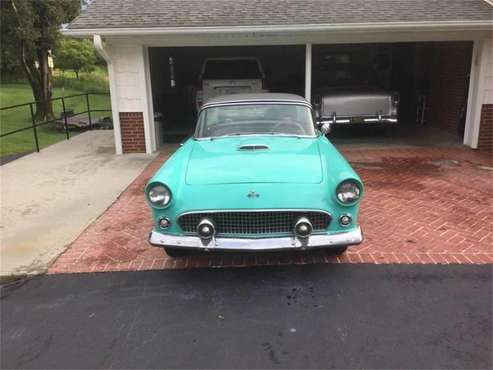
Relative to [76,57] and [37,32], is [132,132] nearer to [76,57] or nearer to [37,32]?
[37,32]

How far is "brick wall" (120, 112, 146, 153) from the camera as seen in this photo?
942cm

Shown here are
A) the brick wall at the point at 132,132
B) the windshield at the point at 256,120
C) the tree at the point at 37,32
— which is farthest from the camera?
the tree at the point at 37,32

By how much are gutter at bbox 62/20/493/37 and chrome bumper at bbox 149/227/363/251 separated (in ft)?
19.3

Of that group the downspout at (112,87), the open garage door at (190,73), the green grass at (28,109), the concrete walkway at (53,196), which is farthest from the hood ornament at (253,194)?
the green grass at (28,109)

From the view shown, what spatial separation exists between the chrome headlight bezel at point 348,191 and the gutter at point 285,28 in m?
5.67

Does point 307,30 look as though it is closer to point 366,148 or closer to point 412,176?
point 366,148

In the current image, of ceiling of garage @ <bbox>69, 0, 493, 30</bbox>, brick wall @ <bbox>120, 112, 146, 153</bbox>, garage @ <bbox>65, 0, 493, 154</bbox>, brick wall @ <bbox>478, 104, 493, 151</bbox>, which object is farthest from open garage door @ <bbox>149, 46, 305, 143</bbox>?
brick wall @ <bbox>478, 104, 493, 151</bbox>

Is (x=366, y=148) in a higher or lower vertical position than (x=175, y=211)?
lower

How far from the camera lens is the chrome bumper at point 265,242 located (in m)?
3.53

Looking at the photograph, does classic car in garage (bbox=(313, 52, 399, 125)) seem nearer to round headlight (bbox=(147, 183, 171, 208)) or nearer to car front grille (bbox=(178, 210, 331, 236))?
car front grille (bbox=(178, 210, 331, 236))

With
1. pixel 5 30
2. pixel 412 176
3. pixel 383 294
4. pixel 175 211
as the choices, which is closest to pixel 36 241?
pixel 175 211

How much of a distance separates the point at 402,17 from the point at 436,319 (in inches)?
278

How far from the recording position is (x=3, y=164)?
8.97 metres

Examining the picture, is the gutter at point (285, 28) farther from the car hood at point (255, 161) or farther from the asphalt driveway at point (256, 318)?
the asphalt driveway at point (256, 318)
